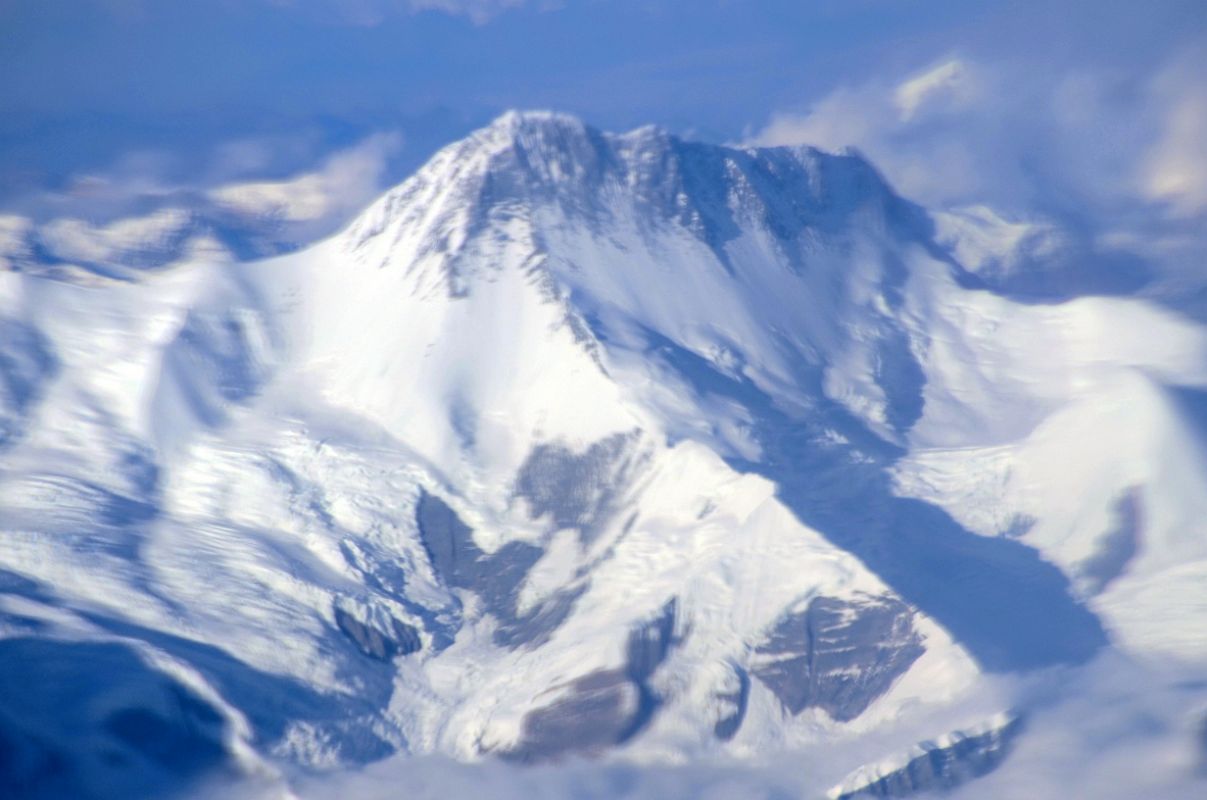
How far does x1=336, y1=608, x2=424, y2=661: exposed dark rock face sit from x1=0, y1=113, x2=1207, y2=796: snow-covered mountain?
0.23 m

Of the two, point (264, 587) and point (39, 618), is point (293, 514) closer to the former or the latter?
point (264, 587)

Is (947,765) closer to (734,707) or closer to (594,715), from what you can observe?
(734,707)

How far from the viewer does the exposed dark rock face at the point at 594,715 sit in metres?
56.9

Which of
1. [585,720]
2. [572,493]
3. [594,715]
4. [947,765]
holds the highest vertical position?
[572,493]

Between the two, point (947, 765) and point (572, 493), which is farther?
point (572, 493)

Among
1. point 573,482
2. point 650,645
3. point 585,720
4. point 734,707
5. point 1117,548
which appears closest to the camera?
point 585,720

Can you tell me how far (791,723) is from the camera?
59156 mm

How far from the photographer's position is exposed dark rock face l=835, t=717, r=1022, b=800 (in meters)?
53.1

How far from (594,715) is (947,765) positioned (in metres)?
15.5

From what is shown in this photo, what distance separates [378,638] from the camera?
65.7 metres

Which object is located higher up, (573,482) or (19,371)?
(19,371)

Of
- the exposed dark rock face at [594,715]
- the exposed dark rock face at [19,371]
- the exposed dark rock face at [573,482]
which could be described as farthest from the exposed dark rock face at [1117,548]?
the exposed dark rock face at [19,371]

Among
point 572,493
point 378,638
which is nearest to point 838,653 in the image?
point 572,493

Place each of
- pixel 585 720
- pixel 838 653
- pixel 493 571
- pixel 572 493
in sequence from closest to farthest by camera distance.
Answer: pixel 585 720 < pixel 838 653 < pixel 493 571 < pixel 572 493
